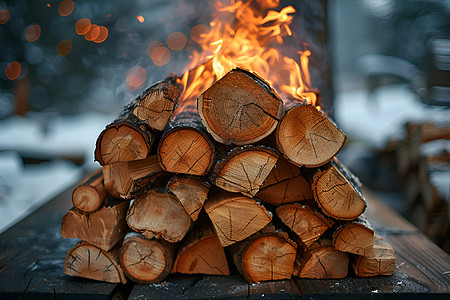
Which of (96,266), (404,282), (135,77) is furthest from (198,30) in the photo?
(404,282)

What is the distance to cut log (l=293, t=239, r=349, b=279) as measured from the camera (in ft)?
6.33

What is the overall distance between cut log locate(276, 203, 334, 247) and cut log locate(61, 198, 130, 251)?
3.22 feet

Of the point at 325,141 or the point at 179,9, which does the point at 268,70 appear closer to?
the point at 325,141

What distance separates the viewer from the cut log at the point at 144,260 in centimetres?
195

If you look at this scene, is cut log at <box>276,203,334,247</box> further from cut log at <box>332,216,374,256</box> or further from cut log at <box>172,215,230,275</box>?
cut log at <box>172,215,230,275</box>

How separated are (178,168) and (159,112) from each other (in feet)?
1.09

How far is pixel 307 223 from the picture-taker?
190 cm

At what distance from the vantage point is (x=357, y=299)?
178 cm

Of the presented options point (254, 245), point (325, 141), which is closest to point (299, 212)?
point (254, 245)

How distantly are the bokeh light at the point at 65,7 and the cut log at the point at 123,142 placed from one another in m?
7.46

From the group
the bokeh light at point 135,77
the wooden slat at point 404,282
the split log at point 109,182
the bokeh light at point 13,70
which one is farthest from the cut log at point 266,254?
the bokeh light at point 13,70

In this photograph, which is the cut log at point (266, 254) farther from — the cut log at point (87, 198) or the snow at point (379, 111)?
the snow at point (379, 111)

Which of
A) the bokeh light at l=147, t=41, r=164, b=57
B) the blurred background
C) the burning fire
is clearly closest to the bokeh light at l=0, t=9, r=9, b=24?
the blurred background

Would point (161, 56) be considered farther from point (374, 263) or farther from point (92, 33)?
point (374, 263)
